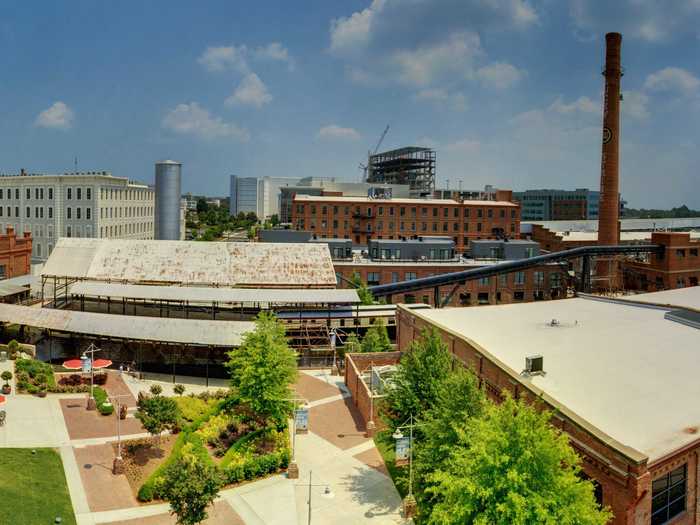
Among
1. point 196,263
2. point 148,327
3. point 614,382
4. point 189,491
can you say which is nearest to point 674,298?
point 614,382

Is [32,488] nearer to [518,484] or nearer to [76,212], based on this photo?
[518,484]

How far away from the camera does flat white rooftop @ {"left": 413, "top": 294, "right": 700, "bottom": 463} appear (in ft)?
69.8

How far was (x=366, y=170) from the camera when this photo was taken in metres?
172

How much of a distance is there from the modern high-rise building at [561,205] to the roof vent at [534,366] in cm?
16722

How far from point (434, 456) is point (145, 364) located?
30092mm

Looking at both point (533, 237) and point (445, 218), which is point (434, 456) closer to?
point (445, 218)

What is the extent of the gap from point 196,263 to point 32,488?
94.7ft

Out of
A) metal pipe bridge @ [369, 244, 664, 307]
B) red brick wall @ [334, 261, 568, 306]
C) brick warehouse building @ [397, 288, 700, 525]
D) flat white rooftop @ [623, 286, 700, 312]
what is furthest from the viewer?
red brick wall @ [334, 261, 568, 306]

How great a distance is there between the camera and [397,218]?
91.1 meters

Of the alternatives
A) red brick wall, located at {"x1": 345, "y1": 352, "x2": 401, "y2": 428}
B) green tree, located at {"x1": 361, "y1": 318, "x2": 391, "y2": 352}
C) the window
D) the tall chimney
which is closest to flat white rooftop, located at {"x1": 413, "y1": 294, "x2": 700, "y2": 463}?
the window

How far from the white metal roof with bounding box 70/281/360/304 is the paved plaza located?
365 inches

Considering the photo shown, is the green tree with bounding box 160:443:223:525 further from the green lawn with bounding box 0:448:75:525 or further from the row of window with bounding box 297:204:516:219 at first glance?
the row of window with bounding box 297:204:516:219

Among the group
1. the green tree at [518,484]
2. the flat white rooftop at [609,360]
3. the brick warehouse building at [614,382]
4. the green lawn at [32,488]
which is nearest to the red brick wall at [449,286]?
the flat white rooftop at [609,360]

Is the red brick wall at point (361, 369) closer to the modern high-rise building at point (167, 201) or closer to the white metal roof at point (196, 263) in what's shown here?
the white metal roof at point (196, 263)
